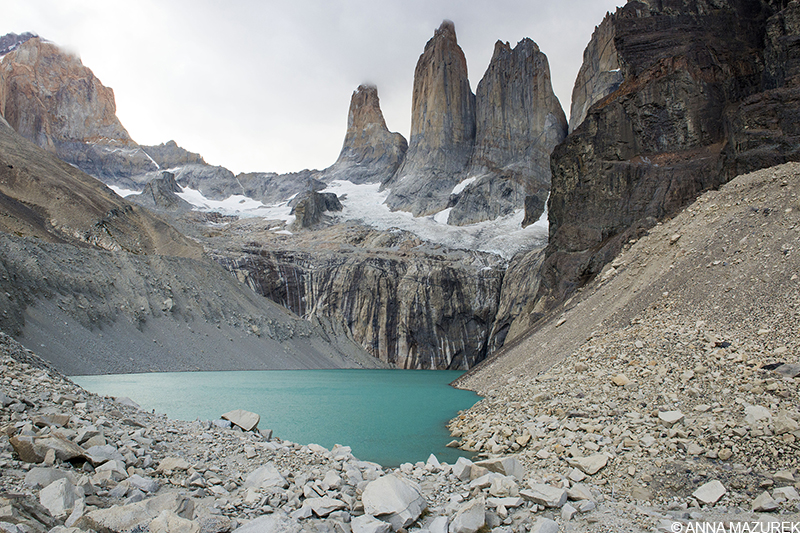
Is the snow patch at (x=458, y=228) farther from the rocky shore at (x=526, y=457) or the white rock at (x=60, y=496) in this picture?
the white rock at (x=60, y=496)

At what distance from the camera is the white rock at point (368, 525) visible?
523 cm

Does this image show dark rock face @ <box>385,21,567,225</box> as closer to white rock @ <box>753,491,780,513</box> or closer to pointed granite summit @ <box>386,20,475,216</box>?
pointed granite summit @ <box>386,20,475,216</box>

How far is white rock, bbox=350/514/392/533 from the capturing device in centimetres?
523

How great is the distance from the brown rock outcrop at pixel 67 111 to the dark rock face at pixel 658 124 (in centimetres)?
11750

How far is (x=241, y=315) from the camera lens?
144 feet

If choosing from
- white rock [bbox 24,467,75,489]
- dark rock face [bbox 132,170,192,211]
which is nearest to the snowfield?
dark rock face [bbox 132,170,192,211]

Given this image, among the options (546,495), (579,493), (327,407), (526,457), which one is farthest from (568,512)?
(327,407)

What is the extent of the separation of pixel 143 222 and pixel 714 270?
56.7 meters

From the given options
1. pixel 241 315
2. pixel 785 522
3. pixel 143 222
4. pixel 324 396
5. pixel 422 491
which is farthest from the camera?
pixel 143 222

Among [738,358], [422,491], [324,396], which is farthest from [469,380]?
[422,491]

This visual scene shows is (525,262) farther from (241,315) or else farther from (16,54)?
(16,54)

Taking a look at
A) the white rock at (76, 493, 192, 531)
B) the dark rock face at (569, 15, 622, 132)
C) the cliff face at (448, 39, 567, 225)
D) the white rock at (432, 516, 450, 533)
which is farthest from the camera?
the cliff face at (448, 39, 567, 225)

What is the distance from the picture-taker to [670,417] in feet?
28.1

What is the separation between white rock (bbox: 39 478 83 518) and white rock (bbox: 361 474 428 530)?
10.0 ft
